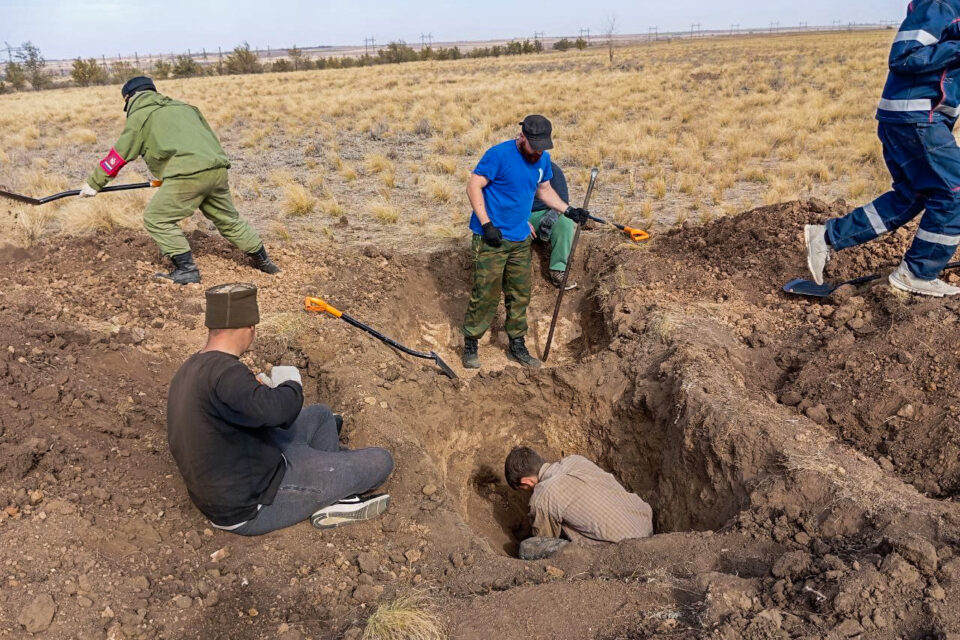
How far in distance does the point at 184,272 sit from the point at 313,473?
12.8 feet

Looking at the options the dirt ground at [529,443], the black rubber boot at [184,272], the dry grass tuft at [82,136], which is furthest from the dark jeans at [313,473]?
the dry grass tuft at [82,136]

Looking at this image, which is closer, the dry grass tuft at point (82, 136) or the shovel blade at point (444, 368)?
the shovel blade at point (444, 368)

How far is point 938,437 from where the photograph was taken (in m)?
Answer: 4.01

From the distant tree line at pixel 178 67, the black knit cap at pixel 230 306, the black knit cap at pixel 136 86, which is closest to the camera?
the black knit cap at pixel 230 306

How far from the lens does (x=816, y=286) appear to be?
5797 millimetres

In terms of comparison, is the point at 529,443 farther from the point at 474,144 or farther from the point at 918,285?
the point at 474,144

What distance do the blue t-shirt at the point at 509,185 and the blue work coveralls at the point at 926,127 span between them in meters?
2.68

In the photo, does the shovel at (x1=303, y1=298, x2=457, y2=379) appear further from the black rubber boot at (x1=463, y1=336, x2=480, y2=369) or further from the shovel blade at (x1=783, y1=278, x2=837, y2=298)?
the shovel blade at (x1=783, y1=278, x2=837, y2=298)

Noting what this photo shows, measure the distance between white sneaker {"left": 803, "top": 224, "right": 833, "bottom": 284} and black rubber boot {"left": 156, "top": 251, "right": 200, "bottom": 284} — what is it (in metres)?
5.84

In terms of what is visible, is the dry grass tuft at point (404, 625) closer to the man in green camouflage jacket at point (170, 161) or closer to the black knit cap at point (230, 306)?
the black knit cap at point (230, 306)

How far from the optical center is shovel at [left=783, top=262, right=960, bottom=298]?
18.4ft

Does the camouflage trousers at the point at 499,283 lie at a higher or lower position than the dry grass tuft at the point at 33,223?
lower

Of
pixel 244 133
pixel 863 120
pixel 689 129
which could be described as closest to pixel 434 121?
pixel 244 133

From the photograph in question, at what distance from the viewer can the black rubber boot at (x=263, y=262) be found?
700cm
